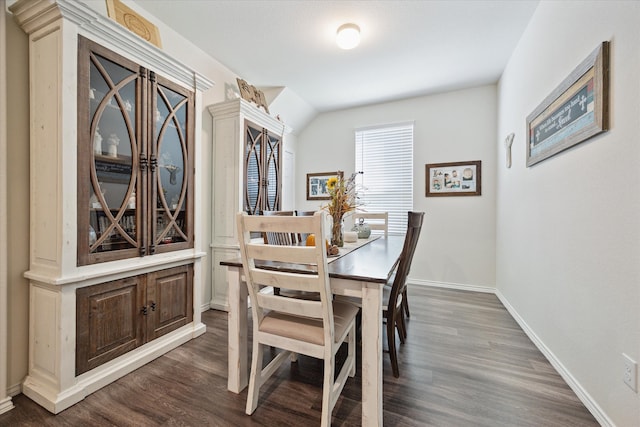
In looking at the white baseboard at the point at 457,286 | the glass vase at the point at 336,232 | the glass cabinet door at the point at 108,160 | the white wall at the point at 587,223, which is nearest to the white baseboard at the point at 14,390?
the glass cabinet door at the point at 108,160

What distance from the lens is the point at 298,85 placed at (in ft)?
12.0

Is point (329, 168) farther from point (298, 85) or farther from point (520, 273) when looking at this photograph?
point (520, 273)

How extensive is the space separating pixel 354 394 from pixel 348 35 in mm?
2823

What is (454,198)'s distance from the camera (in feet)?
12.4

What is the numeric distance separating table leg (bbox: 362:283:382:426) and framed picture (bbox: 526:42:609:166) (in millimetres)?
1495

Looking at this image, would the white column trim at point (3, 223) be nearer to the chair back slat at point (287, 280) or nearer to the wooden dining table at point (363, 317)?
the wooden dining table at point (363, 317)

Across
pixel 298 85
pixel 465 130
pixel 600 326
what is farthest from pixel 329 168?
pixel 600 326

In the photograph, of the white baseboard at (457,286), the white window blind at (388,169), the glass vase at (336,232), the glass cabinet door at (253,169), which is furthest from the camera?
the white window blind at (388,169)

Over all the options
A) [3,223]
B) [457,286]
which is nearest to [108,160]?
[3,223]

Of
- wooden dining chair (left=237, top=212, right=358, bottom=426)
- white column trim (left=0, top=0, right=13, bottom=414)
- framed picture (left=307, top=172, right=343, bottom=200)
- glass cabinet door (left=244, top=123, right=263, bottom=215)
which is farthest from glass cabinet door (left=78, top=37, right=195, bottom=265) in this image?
framed picture (left=307, top=172, right=343, bottom=200)

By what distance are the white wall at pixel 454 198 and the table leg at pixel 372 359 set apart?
292 cm

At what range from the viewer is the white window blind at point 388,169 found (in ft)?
13.4

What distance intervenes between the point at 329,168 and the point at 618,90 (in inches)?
138

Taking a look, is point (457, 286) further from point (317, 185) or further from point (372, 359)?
point (372, 359)
